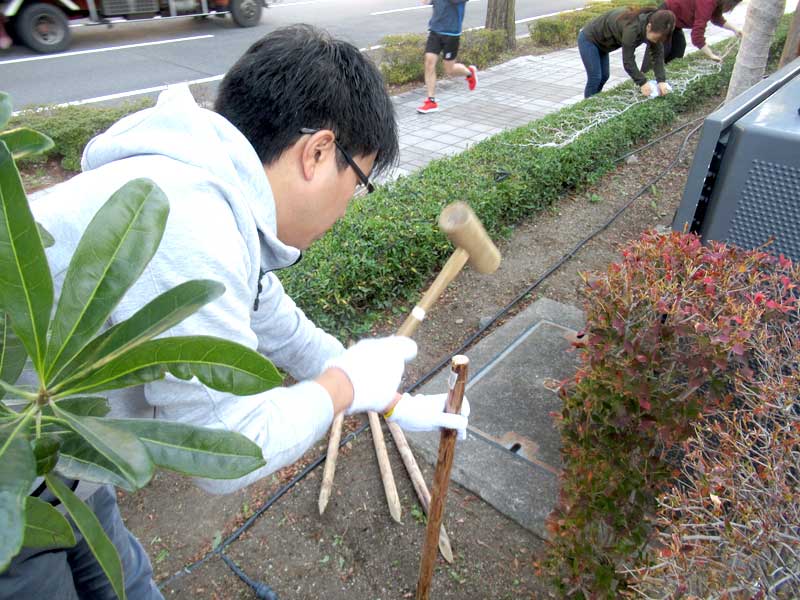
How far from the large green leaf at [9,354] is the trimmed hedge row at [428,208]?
2.67 meters

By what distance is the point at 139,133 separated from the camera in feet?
4.44

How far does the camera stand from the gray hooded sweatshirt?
3.85ft

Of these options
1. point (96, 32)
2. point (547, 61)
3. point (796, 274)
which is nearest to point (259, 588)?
point (796, 274)

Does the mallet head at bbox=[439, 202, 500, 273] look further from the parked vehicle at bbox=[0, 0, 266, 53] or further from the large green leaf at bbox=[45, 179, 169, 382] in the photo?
the parked vehicle at bbox=[0, 0, 266, 53]

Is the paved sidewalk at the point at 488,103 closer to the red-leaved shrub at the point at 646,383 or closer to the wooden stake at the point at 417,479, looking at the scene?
the wooden stake at the point at 417,479

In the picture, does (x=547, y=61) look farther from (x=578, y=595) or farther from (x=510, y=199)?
(x=578, y=595)

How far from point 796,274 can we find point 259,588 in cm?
237

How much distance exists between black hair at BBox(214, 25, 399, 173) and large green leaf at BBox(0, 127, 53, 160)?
0.54m

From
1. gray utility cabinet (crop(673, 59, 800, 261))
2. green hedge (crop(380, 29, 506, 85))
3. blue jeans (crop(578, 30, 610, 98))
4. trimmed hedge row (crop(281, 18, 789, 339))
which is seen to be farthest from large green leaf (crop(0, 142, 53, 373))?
green hedge (crop(380, 29, 506, 85))

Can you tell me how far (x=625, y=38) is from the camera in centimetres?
A: 674

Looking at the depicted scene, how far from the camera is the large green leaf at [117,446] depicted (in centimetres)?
70

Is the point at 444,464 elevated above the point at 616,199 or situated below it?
above

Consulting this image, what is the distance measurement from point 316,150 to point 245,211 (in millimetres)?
317

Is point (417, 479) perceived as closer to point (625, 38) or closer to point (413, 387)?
point (413, 387)
